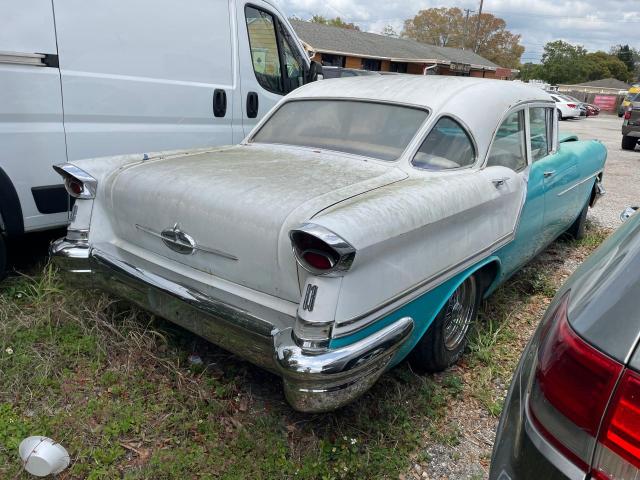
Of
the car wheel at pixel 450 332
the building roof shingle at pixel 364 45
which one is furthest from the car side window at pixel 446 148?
the building roof shingle at pixel 364 45

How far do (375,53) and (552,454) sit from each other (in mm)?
36402

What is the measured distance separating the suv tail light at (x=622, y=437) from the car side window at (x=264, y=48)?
170 inches

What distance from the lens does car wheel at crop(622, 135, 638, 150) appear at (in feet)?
47.7

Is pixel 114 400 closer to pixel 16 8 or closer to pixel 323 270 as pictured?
pixel 323 270

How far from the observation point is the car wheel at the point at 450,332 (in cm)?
280

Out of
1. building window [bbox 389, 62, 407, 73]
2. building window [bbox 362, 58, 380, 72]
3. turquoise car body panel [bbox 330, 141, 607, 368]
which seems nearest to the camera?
turquoise car body panel [bbox 330, 141, 607, 368]

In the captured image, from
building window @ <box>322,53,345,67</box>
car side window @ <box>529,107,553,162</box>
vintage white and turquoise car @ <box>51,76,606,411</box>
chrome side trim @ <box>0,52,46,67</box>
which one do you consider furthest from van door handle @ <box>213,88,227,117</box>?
building window @ <box>322,53,345,67</box>

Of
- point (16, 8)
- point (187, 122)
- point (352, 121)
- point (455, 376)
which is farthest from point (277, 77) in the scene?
point (455, 376)

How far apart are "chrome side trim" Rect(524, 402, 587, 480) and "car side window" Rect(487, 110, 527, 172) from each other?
84.3 inches

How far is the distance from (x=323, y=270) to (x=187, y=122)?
9.44ft

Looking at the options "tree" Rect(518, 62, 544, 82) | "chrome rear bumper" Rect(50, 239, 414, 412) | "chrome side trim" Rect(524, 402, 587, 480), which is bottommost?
"tree" Rect(518, 62, 544, 82)

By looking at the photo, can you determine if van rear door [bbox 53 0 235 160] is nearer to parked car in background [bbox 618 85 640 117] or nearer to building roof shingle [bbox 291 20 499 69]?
parked car in background [bbox 618 85 640 117]

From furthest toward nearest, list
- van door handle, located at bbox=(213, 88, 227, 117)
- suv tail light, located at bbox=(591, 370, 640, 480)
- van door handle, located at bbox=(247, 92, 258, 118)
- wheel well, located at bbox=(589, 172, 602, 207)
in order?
wheel well, located at bbox=(589, 172, 602, 207) < van door handle, located at bbox=(247, 92, 258, 118) < van door handle, located at bbox=(213, 88, 227, 117) < suv tail light, located at bbox=(591, 370, 640, 480)

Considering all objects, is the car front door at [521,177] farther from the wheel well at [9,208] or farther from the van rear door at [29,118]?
the wheel well at [9,208]
